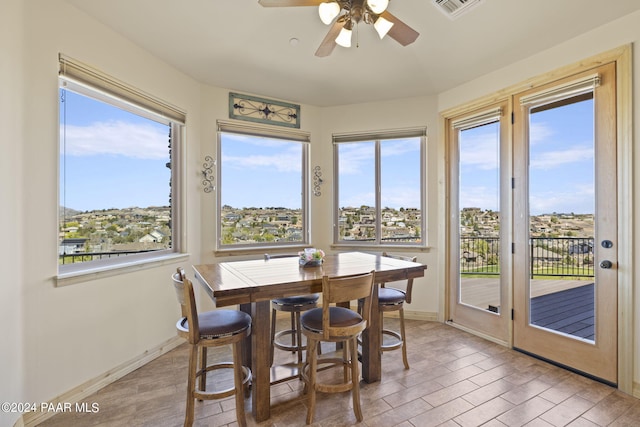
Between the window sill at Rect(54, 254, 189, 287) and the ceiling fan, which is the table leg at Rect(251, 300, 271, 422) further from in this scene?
the ceiling fan

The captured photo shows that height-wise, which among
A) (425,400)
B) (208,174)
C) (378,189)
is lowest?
(425,400)

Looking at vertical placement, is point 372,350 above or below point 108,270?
below

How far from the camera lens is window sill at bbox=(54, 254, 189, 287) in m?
2.19

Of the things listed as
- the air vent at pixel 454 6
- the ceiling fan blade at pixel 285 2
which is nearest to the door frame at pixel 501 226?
the air vent at pixel 454 6

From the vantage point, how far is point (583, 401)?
2.19m

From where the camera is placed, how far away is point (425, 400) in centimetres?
220

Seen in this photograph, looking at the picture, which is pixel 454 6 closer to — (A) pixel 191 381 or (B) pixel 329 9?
(B) pixel 329 9

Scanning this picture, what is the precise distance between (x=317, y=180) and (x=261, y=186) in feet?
2.51

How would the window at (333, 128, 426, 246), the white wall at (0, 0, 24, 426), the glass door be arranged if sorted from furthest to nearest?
the window at (333, 128, 426, 246) < the glass door < the white wall at (0, 0, 24, 426)

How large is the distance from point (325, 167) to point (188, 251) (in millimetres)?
2059

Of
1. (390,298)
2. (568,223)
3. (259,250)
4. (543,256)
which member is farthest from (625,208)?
(259,250)

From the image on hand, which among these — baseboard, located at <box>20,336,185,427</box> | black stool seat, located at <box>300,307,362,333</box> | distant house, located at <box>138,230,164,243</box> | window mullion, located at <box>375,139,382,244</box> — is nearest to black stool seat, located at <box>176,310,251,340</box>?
black stool seat, located at <box>300,307,362,333</box>

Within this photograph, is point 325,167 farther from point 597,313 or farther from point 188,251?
point 597,313

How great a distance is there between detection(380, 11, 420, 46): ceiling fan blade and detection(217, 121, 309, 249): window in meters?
2.22
